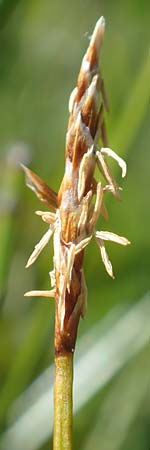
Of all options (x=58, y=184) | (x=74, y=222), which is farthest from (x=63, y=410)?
(x=58, y=184)

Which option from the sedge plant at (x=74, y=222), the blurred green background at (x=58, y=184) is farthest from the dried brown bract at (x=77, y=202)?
the blurred green background at (x=58, y=184)

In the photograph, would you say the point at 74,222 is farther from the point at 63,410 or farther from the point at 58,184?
the point at 58,184

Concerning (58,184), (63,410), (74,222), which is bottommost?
(63,410)

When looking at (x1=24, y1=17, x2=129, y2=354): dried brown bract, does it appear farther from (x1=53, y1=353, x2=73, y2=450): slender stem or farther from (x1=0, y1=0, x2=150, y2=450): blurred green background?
(x1=0, y1=0, x2=150, y2=450): blurred green background

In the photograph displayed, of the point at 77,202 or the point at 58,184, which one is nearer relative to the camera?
the point at 77,202

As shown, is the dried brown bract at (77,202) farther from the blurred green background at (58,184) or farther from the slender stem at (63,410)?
the blurred green background at (58,184)

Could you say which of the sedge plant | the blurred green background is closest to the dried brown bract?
the sedge plant
